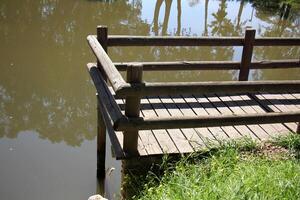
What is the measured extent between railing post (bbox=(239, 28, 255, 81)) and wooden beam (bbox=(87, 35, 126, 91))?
2.40 metres

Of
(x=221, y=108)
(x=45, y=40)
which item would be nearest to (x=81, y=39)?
(x=45, y=40)

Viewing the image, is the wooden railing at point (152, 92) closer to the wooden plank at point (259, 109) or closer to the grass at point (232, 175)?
the grass at point (232, 175)

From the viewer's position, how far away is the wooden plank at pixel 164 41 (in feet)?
19.9

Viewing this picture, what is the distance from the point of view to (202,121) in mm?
4688

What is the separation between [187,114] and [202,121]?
1256mm

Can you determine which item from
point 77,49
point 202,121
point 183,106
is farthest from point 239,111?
point 77,49

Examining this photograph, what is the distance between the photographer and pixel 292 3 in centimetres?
2256

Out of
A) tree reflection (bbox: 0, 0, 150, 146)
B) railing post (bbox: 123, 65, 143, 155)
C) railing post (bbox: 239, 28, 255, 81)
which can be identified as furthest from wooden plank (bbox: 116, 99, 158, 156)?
tree reflection (bbox: 0, 0, 150, 146)

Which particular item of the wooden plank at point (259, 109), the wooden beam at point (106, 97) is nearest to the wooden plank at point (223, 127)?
the wooden plank at point (259, 109)

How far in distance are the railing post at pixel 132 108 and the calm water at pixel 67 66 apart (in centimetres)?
222

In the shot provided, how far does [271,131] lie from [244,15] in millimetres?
16421

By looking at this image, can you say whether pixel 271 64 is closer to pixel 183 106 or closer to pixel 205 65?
pixel 205 65

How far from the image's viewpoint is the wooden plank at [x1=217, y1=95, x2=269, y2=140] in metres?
5.47

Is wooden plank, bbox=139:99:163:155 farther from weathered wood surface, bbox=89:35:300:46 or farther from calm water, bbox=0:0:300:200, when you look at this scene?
calm water, bbox=0:0:300:200
